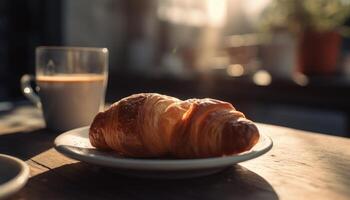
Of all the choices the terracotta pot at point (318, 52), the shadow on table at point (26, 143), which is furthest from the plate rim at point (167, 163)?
the terracotta pot at point (318, 52)

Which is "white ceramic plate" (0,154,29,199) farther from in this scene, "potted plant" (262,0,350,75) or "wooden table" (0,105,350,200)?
"potted plant" (262,0,350,75)

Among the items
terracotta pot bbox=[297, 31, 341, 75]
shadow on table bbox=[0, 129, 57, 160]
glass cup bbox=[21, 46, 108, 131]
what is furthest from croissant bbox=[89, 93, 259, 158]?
terracotta pot bbox=[297, 31, 341, 75]

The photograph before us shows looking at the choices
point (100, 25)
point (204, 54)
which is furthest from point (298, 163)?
point (100, 25)

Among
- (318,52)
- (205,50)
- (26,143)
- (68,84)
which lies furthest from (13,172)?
(205,50)

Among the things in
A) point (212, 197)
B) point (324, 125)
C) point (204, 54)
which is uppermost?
point (212, 197)

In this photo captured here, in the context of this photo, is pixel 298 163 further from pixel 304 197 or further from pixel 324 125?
pixel 324 125
